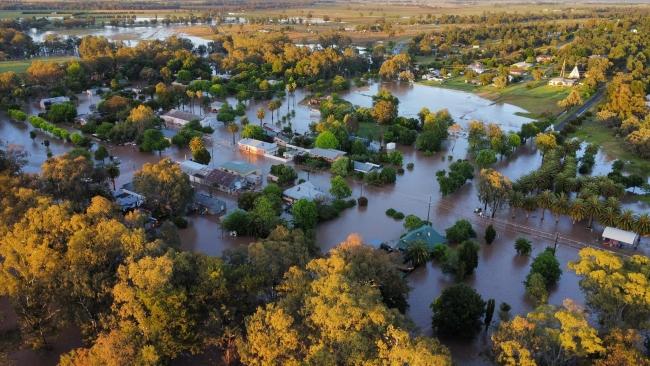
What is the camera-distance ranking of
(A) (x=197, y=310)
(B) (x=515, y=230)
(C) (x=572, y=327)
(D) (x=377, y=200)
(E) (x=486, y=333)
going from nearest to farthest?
1. (C) (x=572, y=327)
2. (A) (x=197, y=310)
3. (E) (x=486, y=333)
4. (B) (x=515, y=230)
5. (D) (x=377, y=200)

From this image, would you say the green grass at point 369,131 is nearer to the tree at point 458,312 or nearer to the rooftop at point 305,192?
the rooftop at point 305,192

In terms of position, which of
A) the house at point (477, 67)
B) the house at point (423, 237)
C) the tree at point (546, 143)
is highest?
the house at point (477, 67)

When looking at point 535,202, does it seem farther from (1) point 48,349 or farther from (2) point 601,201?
(1) point 48,349

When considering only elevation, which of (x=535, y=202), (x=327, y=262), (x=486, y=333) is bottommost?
(x=486, y=333)

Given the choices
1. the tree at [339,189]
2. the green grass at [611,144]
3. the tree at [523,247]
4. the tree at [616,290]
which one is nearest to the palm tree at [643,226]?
the tree at [523,247]

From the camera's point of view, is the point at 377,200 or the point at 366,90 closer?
the point at 377,200

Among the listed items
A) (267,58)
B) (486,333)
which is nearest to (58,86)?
(267,58)

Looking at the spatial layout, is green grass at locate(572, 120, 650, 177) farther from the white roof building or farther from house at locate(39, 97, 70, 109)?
house at locate(39, 97, 70, 109)
